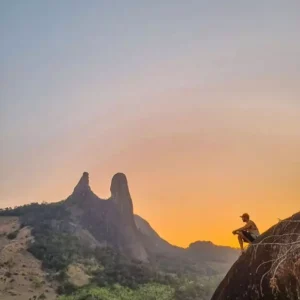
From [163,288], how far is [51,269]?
19275 millimetres

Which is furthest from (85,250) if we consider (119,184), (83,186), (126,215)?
(119,184)

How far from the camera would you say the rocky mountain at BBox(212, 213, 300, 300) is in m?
6.23

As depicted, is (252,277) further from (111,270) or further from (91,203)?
(91,203)

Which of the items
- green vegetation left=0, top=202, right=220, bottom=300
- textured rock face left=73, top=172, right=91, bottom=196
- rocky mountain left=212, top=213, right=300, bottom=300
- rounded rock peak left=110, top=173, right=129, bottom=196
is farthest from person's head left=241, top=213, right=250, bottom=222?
rounded rock peak left=110, top=173, right=129, bottom=196

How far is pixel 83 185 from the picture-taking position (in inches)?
4830

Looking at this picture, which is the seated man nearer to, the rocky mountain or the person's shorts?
the person's shorts

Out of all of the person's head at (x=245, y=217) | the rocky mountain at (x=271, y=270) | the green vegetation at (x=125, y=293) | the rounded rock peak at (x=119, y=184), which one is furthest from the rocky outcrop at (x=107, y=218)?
the rocky mountain at (x=271, y=270)

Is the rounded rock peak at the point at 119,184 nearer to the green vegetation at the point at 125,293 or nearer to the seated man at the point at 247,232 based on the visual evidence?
the green vegetation at the point at 125,293

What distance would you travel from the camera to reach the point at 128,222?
5054 inches

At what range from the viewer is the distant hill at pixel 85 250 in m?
58.4

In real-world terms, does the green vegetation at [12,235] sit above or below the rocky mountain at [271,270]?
above

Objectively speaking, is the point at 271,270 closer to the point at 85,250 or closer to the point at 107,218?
the point at 85,250

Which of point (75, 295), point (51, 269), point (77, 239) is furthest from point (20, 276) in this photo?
point (77, 239)

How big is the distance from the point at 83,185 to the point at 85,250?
46.1 meters
